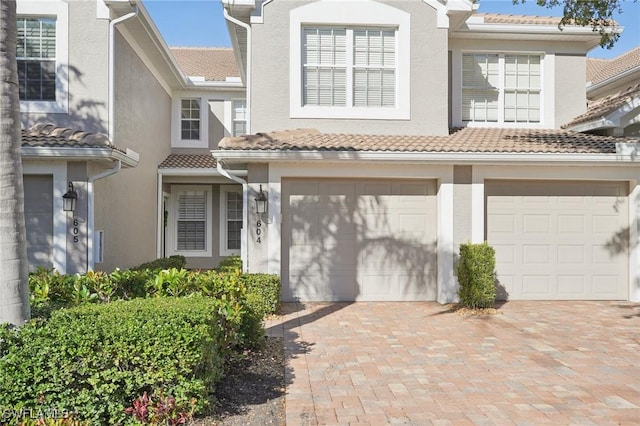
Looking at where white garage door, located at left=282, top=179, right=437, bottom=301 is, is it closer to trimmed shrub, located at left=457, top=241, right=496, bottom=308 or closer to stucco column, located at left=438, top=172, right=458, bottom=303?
stucco column, located at left=438, top=172, right=458, bottom=303

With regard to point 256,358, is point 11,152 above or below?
above

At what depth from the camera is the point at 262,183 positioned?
10.4m

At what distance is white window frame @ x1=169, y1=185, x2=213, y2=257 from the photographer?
1739cm

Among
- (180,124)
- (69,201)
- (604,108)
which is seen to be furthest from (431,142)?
(180,124)

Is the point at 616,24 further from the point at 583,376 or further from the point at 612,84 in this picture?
the point at 583,376

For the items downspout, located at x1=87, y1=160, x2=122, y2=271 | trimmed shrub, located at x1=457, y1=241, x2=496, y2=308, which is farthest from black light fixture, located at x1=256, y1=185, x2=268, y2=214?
trimmed shrub, located at x1=457, y1=241, x2=496, y2=308

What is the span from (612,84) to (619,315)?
831 cm

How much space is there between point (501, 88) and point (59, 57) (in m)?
9.84

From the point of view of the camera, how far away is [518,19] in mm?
12562

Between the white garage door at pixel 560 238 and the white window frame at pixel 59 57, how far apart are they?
900cm

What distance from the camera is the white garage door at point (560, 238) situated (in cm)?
1080

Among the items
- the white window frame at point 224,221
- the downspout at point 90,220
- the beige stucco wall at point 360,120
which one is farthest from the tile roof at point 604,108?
the white window frame at point 224,221

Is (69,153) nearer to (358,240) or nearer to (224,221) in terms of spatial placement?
(358,240)

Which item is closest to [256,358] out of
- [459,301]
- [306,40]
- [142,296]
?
[142,296]
